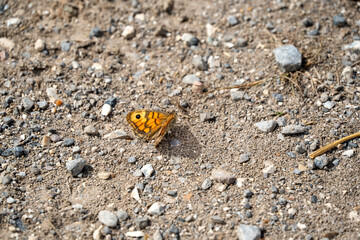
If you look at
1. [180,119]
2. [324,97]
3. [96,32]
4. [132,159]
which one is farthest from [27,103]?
[324,97]

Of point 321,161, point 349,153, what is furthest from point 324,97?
point 321,161

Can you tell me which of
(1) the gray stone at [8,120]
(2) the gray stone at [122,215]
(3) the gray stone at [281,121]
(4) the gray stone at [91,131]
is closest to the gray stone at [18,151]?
(1) the gray stone at [8,120]

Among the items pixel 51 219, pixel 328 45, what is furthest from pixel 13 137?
pixel 328 45

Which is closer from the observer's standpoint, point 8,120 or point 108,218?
point 108,218

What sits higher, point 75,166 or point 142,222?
point 75,166

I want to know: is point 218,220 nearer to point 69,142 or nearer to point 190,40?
point 69,142

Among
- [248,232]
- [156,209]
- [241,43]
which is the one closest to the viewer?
[248,232]

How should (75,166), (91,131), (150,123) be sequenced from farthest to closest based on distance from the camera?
(91,131) < (150,123) < (75,166)

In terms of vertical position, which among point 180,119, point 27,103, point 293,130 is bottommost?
point 293,130

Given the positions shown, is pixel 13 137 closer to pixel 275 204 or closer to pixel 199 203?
pixel 199 203
